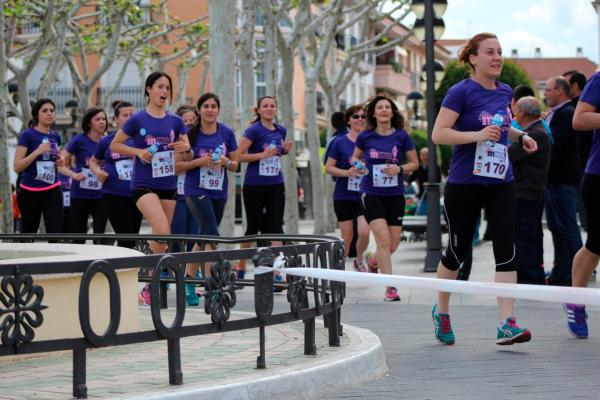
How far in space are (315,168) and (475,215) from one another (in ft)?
79.0

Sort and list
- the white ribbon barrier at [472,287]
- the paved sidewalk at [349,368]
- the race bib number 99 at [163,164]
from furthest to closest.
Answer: the race bib number 99 at [163,164]
the paved sidewalk at [349,368]
the white ribbon barrier at [472,287]

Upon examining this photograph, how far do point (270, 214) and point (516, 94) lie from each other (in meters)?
2.91

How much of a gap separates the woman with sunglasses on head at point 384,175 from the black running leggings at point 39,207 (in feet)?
12.3

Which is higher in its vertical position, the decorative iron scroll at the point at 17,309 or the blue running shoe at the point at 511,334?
the decorative iron scroll at the point at 17,309

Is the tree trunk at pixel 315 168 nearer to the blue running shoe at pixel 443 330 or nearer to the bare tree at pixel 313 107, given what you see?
the bare tree at pixel 313 107

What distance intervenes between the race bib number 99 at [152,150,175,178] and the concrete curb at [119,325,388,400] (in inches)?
174

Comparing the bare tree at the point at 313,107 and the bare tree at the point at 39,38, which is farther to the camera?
the bare tree at the point at 313,107

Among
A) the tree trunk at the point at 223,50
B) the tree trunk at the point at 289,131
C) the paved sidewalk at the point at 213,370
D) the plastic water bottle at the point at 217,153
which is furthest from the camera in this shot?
the tree trunk at the point at 289,131

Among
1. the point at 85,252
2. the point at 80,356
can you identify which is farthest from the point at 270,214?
the point at 80,356

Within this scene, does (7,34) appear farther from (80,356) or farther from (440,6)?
(80,356)

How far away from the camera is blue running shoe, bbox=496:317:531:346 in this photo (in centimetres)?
905

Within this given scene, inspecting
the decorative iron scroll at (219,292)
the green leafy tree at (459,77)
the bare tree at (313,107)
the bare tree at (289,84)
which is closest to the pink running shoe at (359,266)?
the decorative iron scroll at (219,292)

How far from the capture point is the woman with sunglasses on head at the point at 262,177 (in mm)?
15117

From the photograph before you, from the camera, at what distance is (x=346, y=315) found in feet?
39.4
